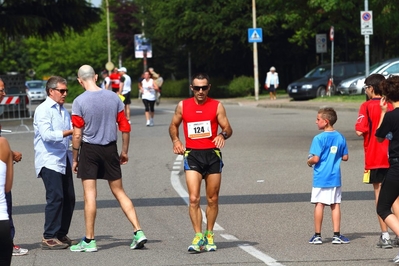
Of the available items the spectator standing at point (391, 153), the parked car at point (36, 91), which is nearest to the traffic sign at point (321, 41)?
the parked car at point (36, 91)

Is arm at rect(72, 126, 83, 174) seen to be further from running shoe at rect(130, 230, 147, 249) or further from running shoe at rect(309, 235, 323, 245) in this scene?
running shoe at rect(309, 235, 323, 245)

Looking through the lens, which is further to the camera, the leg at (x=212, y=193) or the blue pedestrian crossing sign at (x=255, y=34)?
the blue pedestrian crossing sign at (x=255, y=34)

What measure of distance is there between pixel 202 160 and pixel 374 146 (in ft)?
5.36

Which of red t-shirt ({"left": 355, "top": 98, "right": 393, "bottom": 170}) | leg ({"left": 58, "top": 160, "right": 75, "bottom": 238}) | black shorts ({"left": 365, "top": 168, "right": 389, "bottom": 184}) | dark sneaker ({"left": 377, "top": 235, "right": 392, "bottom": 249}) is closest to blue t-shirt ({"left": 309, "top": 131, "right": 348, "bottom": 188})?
red t-shirt ({"left": 355, "top": 98, "right": 393, "bottom": 170})

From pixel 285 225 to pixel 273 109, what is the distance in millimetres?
28005

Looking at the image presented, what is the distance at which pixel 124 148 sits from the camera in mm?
9906

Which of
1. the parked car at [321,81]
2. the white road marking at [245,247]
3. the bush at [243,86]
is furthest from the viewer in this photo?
the bush at [243,86]

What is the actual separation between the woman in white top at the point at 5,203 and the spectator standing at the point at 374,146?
4302mm

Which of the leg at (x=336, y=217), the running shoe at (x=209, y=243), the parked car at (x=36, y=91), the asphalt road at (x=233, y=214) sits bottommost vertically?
the parked car at (x=36, y=91)

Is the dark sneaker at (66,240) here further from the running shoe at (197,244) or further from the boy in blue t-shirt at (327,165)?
the boy in blue t-shirt at (327,165)

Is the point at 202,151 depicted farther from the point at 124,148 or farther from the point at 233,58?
the point at 233,58

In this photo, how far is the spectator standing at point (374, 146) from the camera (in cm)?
958

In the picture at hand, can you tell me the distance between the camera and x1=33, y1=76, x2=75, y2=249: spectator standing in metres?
9.98

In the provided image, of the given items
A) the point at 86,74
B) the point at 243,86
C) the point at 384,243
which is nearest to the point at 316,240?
the point at 384,243
